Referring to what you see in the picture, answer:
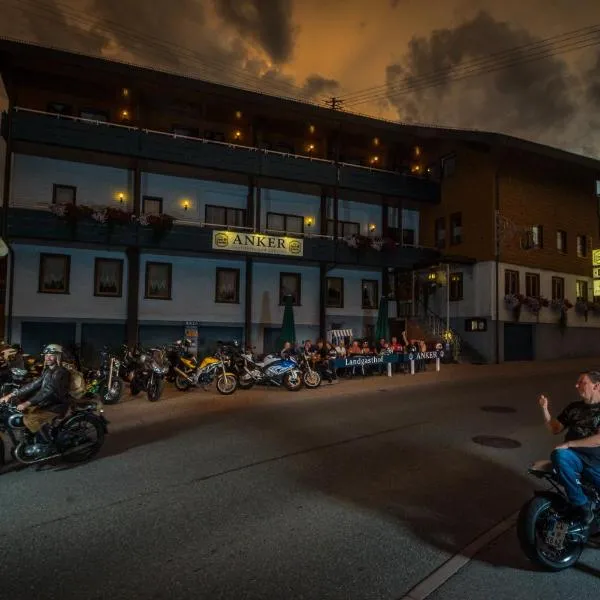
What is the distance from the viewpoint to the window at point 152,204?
73.8 ft

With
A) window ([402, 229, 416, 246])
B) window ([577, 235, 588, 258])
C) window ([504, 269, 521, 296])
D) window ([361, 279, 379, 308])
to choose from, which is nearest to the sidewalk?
window ([504, 269, 521, 296])

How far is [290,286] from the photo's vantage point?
82.9 feet

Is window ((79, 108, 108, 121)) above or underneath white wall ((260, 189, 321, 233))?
above

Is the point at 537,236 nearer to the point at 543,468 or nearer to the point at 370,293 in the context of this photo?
the point at 370,293

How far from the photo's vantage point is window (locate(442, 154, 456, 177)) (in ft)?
90.8

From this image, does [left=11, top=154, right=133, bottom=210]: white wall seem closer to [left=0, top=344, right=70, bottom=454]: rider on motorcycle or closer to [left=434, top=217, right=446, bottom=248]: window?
[left=0, top=344, right=70, bottom=454]: rider on motorcycle

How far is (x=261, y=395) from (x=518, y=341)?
1683 centimetres

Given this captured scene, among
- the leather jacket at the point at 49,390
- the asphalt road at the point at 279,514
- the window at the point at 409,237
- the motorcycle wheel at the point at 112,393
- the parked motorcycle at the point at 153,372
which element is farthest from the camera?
the window at the point at 409,237

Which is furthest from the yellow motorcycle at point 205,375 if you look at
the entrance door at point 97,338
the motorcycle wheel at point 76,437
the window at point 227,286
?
the window at point 227,286

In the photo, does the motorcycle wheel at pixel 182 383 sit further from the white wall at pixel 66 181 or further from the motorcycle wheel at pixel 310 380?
the white wall at pixel 66 181

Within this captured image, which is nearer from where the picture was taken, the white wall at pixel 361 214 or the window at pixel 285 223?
the window at pixel 285 223

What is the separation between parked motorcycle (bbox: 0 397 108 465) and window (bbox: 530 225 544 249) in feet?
83.6

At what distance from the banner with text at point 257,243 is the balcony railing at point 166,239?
305 millimetres

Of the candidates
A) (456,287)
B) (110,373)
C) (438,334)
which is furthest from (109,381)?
(456,287)
